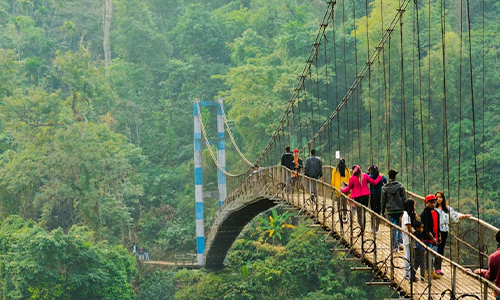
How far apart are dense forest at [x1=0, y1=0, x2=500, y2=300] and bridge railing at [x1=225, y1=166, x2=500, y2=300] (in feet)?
15.2

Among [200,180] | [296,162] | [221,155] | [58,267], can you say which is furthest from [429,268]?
[200,180]

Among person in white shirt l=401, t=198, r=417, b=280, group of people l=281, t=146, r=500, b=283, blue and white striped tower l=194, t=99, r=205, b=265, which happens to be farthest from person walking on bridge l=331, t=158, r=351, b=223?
blue and white striped tower l=194, t=99, r=205, b=265

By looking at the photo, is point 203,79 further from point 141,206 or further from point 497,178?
point 497,178

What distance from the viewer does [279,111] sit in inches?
1118

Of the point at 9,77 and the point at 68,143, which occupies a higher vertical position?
the point at 9,77

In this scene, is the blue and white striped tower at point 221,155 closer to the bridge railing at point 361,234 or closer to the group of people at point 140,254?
the group of people at point 140,254

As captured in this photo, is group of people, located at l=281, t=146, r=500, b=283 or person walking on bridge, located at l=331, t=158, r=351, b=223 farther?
person walking on bridge, located at l=331, t=158, r=351, b=223

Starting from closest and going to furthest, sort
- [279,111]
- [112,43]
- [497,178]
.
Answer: [497,178] < [279,111] < [112,43]

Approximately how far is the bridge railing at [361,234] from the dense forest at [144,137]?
4.64 meters

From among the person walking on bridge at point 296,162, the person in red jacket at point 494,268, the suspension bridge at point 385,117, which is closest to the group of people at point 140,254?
the suspension bridge at point 385,117

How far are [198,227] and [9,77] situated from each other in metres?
8.83

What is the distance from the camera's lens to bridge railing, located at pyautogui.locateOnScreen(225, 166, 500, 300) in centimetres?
784

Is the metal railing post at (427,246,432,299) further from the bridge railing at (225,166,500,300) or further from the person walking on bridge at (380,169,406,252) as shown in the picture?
the person walking on bridge at (380,169,406,252)

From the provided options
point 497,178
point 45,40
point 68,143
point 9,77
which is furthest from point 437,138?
point 45,40
